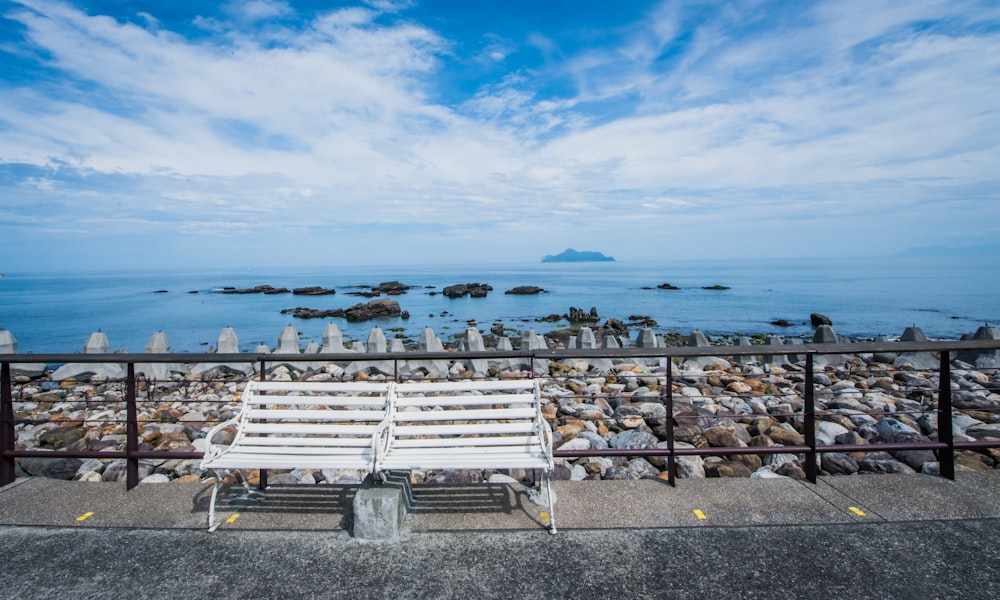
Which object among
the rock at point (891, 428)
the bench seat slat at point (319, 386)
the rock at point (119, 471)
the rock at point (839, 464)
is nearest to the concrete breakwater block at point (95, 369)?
the rock at point (119, 471)

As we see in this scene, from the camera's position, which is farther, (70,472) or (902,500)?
(70,472)

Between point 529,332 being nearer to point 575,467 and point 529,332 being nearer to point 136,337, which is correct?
point 575,467

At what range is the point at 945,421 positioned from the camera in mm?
3822

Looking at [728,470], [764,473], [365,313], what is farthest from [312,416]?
[365,313]

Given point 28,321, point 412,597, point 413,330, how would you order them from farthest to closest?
point 28,321 < point 413,330 < point 412,597

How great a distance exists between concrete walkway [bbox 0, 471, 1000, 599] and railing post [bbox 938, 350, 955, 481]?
5.4 inches

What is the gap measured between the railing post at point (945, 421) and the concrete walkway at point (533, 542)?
14cm

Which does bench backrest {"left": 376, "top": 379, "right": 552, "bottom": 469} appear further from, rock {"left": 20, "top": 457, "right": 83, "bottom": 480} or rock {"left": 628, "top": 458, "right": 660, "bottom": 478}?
rock {"left": 20, "top": 457, "right": 83, "bottom": 480}

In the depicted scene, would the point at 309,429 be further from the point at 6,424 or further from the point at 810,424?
the point at 810,424

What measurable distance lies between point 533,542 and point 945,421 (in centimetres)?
320

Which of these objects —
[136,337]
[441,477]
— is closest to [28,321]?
[136,337]

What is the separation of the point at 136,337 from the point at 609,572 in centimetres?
3348

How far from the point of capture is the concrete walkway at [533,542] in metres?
2.70

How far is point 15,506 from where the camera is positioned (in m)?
3.61
